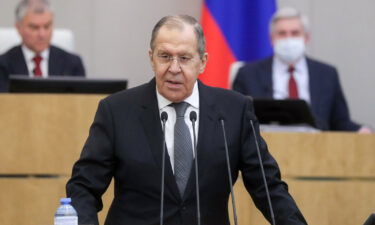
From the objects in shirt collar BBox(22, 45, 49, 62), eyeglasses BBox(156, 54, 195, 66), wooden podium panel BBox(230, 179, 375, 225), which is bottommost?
wooden podium panel BBox(230, 179, 375, 225)

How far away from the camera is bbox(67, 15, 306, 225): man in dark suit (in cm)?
370

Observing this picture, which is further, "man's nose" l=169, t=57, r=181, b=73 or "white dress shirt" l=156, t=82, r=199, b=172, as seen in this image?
"white dress shirt" l=156, t=82, r=199, b=172

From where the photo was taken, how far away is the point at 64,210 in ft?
10.3

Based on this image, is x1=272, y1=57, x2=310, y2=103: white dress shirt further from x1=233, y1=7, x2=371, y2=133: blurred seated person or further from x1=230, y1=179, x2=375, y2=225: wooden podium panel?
x1=230, y1=179, x2=375, y2=225: wooden podium panel

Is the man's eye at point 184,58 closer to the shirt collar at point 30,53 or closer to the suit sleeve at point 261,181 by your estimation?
the suit sleeve at point 261,181

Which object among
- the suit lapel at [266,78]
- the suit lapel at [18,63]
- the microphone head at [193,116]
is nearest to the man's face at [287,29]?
the suit lapel at [266,78]

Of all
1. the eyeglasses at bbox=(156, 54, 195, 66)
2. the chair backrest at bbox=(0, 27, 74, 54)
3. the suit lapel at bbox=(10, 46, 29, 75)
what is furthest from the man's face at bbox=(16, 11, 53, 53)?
the eyeglasses at bbox=(156, 54, 195, 66)

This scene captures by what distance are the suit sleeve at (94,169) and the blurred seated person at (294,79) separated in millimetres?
3343

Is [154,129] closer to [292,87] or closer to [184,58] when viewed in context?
[184,58]

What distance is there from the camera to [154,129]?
384 cm

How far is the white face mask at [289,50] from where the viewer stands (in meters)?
7.24

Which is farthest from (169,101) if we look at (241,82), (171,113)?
(241,82)

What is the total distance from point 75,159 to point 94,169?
156 centimetres

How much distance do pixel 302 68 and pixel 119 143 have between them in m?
3.73
